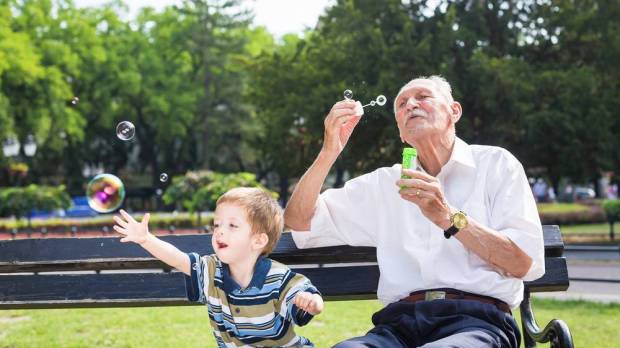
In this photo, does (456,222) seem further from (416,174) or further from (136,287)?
(136,287)

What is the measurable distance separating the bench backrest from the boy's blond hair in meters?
0.70

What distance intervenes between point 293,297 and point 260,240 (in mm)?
246

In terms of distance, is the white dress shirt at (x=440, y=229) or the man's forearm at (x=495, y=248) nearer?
the man's forearm at (x=495, y=248)

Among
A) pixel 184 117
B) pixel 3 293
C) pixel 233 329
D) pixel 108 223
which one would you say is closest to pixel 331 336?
pixel 3 293

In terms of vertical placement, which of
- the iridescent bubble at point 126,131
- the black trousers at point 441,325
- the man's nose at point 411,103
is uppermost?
the man's nose at point 411,103

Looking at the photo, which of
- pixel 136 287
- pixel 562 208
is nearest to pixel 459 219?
pixel 136 287

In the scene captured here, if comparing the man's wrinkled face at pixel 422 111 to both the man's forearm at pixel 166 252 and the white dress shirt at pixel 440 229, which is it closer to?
the white dress shirt at pixel 440 229

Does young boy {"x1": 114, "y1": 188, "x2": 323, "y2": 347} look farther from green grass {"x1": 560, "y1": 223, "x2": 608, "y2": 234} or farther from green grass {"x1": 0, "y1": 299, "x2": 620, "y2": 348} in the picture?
green grass {"x1": 560, "y1": 223, "x2": 608, "y2": 234}

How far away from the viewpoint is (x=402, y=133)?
3.55m

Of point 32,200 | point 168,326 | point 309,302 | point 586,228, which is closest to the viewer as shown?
point 309,302

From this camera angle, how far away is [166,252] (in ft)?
10.3

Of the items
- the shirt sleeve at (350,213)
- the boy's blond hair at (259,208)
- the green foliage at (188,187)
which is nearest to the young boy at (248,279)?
the boy's blond hair at (259,208)

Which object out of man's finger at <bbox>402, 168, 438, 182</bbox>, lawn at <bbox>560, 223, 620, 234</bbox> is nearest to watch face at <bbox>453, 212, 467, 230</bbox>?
man's finger at <bbox>402, 168, 438, 182</bbox>

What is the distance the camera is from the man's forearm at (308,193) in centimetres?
351
